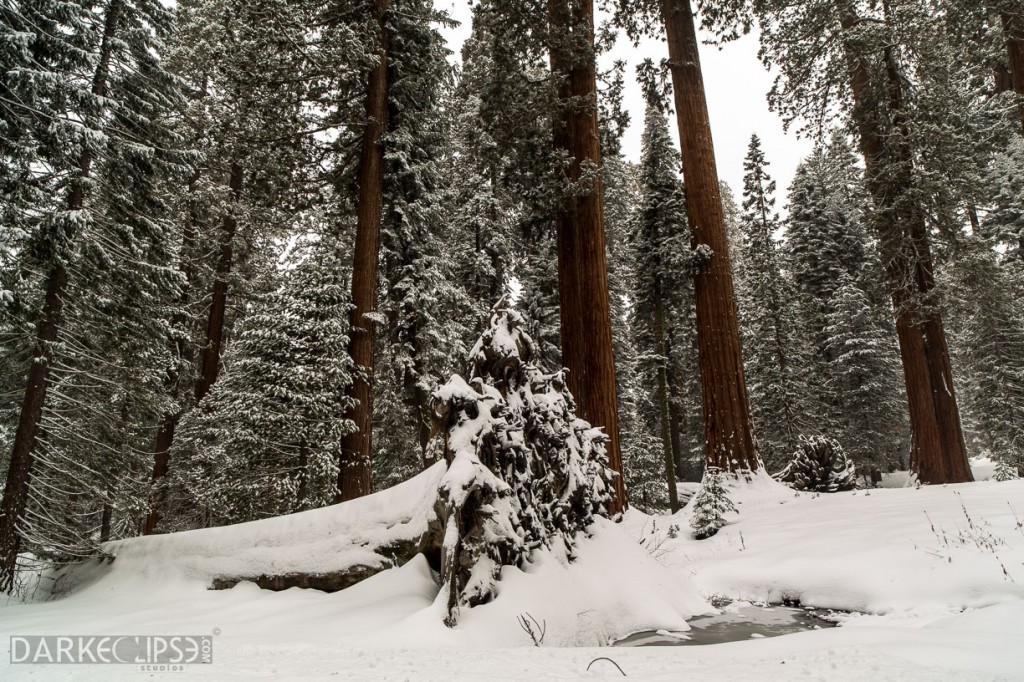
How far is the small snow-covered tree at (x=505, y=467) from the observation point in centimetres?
360

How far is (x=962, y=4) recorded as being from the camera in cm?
897

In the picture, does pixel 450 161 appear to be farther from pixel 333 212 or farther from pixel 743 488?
pixel 743 488

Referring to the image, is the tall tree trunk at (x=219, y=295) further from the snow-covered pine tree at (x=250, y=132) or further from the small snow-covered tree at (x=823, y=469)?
the small snow-covered tree at (x=823, y=469)

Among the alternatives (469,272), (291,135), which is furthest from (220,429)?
(469,272)

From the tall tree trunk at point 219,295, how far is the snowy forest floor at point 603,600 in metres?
8.99

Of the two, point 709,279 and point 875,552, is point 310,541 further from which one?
point 709,279

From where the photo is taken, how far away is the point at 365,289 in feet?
35.2

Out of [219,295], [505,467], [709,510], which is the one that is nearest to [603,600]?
[505,467]

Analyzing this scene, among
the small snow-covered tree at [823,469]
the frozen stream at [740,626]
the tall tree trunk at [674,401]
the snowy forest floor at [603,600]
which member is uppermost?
the tall tree trunk at [674,401]

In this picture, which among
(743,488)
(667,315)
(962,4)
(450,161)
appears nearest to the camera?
(743,488)

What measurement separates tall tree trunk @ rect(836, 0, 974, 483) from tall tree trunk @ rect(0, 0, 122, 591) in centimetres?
1421

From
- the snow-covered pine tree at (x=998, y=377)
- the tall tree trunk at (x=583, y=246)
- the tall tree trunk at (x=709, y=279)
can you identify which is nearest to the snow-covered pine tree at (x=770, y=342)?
the snow-covered pine tree at (x=998, y=377)

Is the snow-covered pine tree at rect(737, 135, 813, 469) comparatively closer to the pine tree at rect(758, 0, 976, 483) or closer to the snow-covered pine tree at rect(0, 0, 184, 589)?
the pine tree at rect(758, 0, 976, 483)

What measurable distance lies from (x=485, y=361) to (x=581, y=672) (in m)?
2.63
